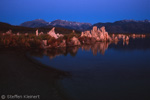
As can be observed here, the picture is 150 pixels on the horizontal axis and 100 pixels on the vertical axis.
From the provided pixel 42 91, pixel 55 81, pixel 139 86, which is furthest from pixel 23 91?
pixel 139 86

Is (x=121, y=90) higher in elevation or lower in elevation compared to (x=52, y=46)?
lower

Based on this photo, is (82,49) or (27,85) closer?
(27,85)

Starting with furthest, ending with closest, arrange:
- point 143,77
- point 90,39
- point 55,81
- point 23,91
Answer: point 90,39 < point 143,77 < point 55,81 < point 23,91

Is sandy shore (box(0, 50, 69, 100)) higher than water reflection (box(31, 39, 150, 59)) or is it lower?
lower

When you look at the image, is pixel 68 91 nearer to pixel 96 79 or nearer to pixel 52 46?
pixel 96 79

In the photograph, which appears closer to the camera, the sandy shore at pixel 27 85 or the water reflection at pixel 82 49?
the sandy shore at pixel 27 85

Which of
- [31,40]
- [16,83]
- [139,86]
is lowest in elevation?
[139,86]

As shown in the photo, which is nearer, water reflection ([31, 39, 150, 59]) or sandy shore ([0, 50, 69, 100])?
sandy shore ([0, 50, 69, 100])

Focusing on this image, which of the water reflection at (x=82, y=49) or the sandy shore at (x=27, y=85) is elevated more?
the water reflection at (x=82, y=49)

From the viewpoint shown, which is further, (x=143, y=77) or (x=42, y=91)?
(x=143, y=77)

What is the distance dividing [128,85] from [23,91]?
542 centimetres

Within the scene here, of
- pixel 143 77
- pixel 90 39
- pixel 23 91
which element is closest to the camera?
pixel 23 91

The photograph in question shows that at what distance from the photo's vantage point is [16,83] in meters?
6.36

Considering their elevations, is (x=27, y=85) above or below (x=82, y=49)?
below
